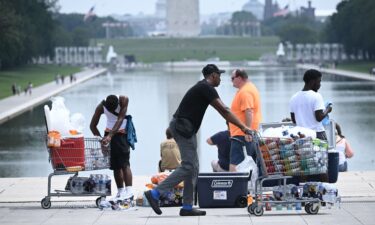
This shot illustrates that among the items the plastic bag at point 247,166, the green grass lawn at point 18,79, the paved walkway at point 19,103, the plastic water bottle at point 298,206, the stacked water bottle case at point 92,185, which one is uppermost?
the plastic bag at point 247,166

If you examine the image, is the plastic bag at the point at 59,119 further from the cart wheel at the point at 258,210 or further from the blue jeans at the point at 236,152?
the cart wheel at the point at 258,210

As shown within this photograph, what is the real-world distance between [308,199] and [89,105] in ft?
131

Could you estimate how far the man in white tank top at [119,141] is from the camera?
14367 mm

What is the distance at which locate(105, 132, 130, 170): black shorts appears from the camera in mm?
14422

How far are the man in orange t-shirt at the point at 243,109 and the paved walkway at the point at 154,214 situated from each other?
47.2 inches

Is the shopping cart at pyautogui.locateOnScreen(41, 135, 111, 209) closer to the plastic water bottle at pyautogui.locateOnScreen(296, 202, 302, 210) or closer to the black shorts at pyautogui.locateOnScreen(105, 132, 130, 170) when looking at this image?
the black shorts at pyautogui.locateOnScreen(105, 132, 130, 170)

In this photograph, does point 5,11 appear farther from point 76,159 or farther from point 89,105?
point 76,159

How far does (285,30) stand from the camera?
175125mm

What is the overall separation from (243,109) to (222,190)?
1540 millimetres

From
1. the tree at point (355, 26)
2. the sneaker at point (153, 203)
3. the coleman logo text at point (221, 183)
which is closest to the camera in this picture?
the sneaker at point (153, 203)

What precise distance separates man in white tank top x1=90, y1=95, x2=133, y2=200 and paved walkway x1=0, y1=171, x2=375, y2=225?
42 cm

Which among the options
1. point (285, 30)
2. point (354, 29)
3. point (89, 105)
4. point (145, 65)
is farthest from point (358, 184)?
point (285, 30)

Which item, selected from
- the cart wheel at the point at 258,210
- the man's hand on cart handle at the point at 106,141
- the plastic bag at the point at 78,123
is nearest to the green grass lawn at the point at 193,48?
the plastic bag at the point at 78,123

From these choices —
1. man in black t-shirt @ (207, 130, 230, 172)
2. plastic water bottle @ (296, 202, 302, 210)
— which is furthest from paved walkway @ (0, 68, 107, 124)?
plastic water bottle @ (296, 202, 302, 210)
